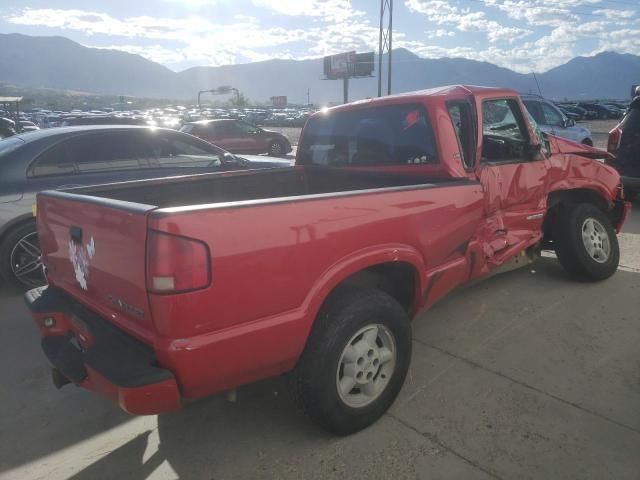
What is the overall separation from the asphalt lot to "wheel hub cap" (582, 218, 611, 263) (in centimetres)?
86

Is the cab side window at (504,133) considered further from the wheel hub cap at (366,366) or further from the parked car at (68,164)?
the parked car at (68,164)

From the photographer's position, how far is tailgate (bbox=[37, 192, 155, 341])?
1.94m

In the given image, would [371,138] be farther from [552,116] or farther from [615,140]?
[552,116]

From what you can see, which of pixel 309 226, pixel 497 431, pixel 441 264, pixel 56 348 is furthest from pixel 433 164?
pixel 56 348

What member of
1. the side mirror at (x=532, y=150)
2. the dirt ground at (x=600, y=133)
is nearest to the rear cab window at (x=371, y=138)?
the side mirror at (x=532, y=150)

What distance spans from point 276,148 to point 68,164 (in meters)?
14.3

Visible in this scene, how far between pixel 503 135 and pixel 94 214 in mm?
3112

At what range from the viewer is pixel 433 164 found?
3.28 m

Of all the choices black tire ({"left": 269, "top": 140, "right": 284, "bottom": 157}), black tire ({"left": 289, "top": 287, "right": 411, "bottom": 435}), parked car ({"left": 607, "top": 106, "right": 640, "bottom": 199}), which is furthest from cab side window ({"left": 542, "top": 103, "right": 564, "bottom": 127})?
black tire ({"left": 269, "top": 140, "right": 284, "bottom": 157})

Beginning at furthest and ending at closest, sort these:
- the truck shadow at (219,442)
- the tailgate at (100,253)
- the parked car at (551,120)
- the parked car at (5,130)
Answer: the parked car at (5,130), the parked car at (551,120), the truck shadow at (219,442), the tailgate at (100,253)

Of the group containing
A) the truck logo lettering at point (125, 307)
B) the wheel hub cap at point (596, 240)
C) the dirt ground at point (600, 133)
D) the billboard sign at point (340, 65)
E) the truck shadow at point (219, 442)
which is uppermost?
the billboard sign at point (340, 65)

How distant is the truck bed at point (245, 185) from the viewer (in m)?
3.21

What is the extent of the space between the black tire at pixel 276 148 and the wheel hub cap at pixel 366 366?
54.7 feet

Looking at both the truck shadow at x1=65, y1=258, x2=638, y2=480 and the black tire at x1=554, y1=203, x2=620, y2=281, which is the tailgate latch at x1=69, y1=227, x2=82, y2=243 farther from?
the black tire at x1=554, y1=203, x2=620, y2=281
